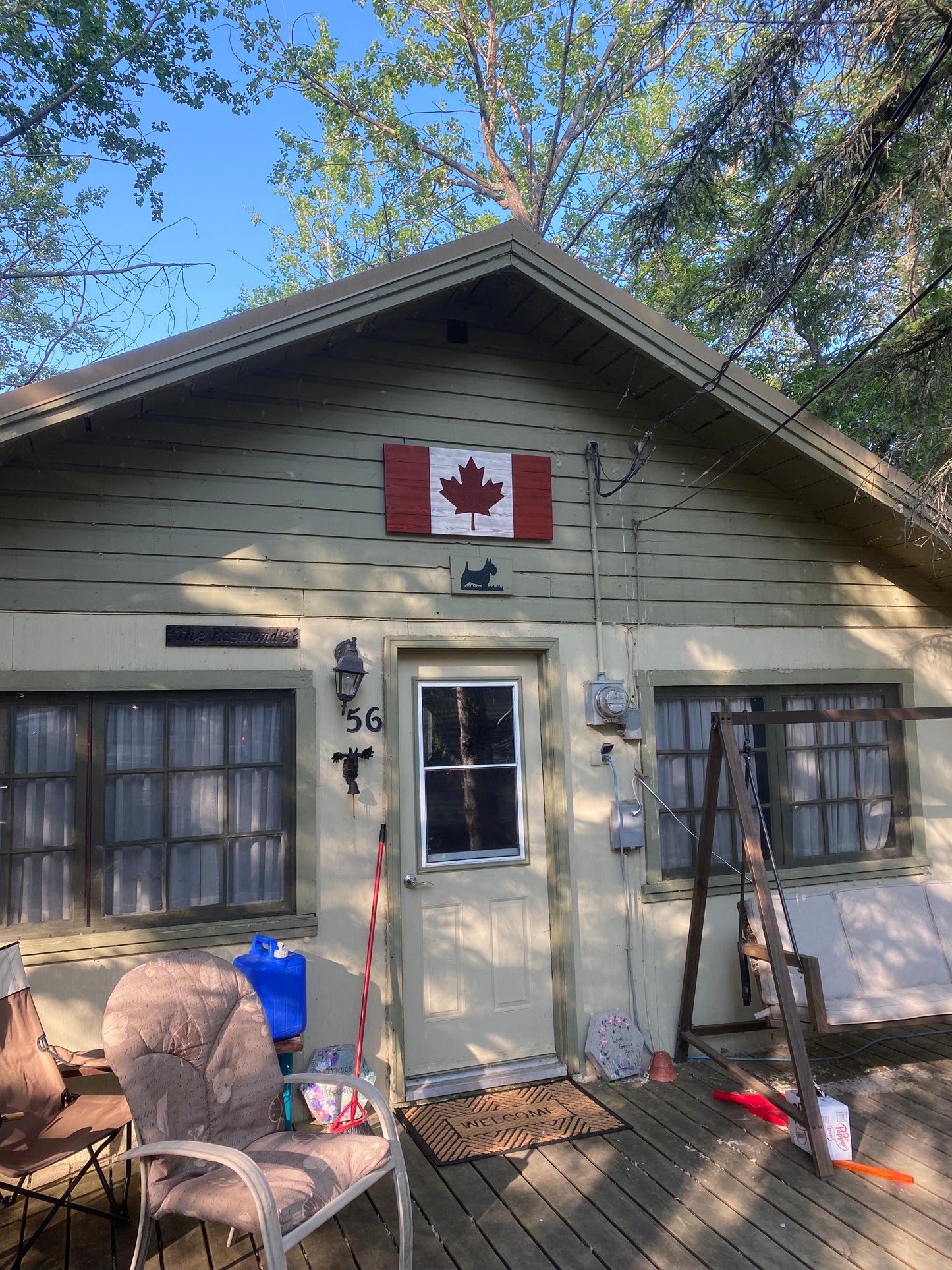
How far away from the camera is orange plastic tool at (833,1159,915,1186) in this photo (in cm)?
329

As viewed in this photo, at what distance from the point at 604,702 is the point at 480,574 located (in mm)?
941

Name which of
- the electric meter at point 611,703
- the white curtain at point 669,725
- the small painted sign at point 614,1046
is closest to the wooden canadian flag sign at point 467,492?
the electric meter at point 611,703

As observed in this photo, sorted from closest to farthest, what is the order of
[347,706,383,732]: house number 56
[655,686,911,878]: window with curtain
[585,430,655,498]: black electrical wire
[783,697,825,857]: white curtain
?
[347,706,383,732]: house number 56, [585,430,655,498]: black electrical wire, [655,686,911,878]: window with curtain, [783,697,825,857]: white curtain

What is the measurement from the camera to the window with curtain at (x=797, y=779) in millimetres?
4832

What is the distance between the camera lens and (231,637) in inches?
155

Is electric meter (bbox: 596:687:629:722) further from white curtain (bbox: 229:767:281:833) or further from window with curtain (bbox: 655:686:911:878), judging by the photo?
white curtain (bbox: 229:767:281:833)

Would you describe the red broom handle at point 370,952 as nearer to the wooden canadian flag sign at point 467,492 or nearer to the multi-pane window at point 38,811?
the multi-pane window at point 38,811

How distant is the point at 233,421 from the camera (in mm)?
4062

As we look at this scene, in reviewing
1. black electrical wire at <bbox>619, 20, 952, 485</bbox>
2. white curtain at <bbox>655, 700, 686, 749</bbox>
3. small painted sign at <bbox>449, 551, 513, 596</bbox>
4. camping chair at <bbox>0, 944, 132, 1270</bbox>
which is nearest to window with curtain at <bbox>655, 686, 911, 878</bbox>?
white curtain at <bbox>655, 700, 686, 749</bbox>

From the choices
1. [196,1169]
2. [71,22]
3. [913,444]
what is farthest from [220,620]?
[71,22]

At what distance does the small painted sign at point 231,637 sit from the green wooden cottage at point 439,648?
0.02 metres

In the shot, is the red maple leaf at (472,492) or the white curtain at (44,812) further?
the red maple leaf at (472,492)

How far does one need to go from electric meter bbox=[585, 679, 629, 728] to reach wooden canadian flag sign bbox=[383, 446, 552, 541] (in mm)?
839

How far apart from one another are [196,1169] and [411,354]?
363 cm
